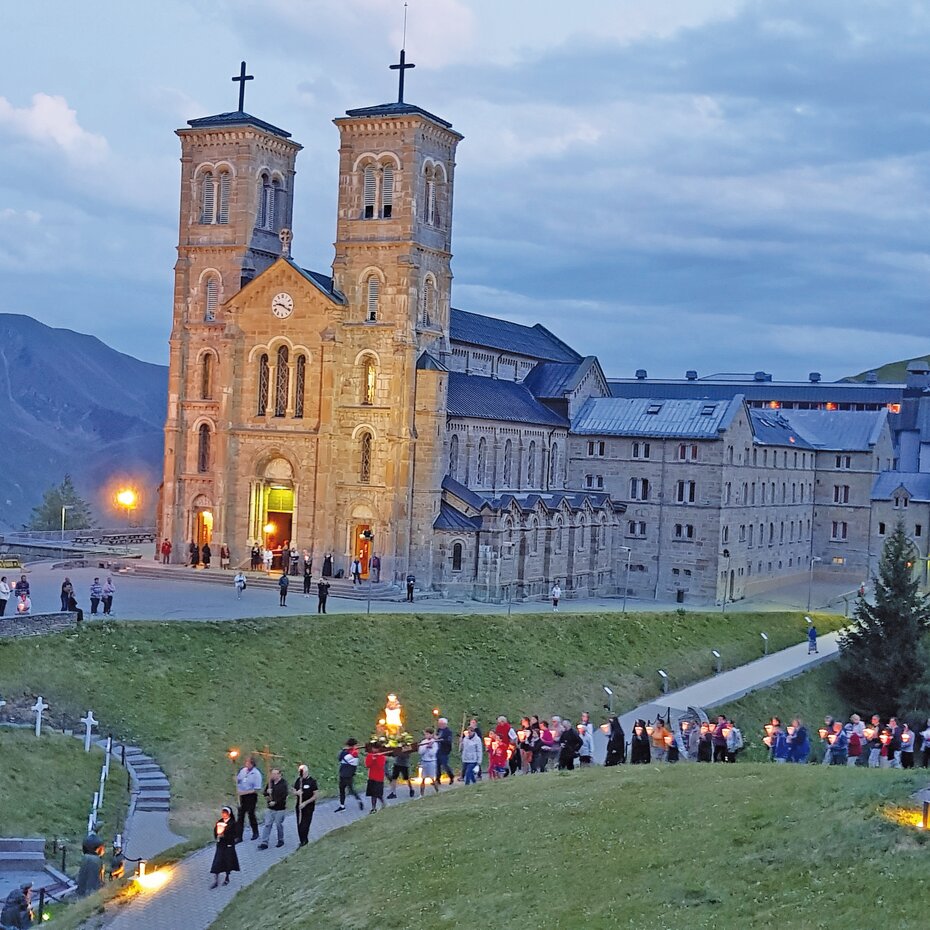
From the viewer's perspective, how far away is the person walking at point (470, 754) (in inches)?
1223

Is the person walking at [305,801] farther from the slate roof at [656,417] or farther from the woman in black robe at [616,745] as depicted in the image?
the slate roof at [656,417]

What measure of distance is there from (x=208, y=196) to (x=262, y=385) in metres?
11.4

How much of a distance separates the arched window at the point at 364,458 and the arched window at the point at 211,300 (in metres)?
11.9

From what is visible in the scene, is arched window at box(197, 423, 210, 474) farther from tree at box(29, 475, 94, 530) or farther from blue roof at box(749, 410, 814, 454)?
tree at box(29, 475, 94, 530)

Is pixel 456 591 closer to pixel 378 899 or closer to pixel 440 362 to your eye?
pixel 440 362

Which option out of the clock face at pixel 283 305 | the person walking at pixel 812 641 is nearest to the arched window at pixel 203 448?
the clock face at pixel 283 305

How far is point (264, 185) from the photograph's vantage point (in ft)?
228

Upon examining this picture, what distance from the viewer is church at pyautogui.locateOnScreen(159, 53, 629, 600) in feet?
209

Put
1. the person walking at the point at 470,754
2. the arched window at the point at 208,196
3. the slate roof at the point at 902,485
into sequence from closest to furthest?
1. the person walking at the point at 470,754
2. the arched window at the point at 208,196
3. the slate roof at the point at 902,485

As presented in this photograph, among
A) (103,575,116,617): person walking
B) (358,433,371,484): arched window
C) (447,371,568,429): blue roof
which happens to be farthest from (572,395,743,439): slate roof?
(103,575,116,617): person walking

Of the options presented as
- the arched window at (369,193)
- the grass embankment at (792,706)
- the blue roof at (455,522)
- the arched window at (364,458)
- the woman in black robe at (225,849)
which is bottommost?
the grass embankment at (792,706)

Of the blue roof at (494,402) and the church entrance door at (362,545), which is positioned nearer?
the church entrance door at (362,545)

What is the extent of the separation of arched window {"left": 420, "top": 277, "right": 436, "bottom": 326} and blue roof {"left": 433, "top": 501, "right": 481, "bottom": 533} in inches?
387

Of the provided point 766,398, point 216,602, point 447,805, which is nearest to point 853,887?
point 447,805
